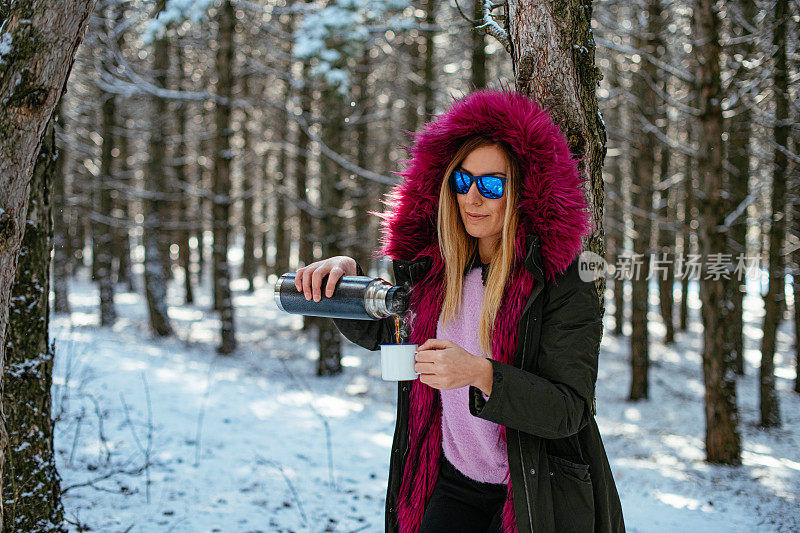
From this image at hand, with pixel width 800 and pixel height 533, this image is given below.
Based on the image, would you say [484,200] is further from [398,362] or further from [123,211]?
[123,211]

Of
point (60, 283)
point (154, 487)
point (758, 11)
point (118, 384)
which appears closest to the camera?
point (154, 487)

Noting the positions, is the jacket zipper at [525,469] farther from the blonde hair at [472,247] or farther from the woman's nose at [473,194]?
the woman's nose at [473,194]

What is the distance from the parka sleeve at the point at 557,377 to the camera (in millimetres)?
1866

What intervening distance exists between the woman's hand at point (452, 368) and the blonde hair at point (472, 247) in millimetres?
372

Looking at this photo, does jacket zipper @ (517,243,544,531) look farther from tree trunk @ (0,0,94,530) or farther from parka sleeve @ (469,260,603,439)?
tree trunk @ (0,0,94,530)

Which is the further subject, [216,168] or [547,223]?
[216,168]

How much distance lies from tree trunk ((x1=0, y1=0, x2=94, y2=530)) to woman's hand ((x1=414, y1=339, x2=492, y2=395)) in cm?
152

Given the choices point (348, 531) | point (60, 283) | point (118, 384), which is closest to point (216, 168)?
point (60, 283)

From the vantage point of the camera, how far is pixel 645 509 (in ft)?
17.2

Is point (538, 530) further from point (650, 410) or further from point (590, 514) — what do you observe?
point (650, 410)

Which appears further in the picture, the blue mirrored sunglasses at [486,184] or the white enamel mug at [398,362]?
the blue mirrored sunglasses at [486,184]

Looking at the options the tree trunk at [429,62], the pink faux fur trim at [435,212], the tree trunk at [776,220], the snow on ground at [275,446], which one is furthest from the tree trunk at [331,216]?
the pink faux fur trim at [435,212]

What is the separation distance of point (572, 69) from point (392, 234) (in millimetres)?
1175

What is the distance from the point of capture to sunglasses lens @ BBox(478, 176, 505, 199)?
89.4 inches
